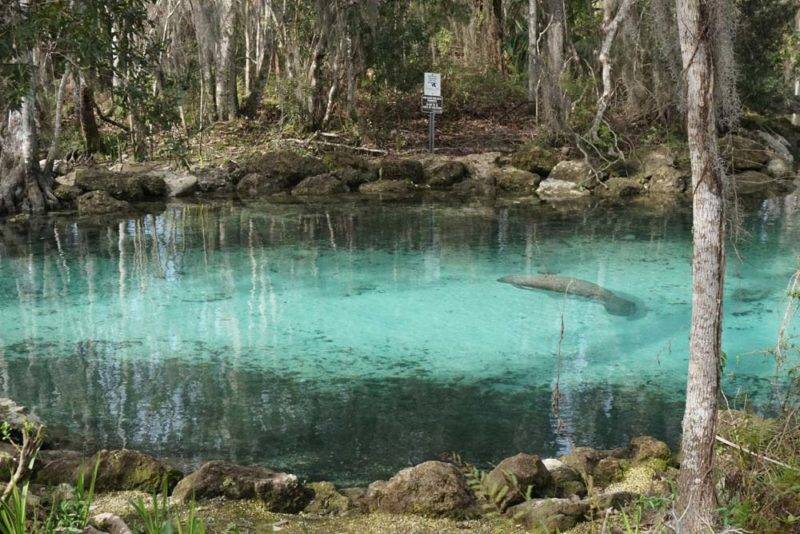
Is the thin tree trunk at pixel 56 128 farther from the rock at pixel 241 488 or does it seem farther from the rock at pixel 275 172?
the rock at pixel 241 488

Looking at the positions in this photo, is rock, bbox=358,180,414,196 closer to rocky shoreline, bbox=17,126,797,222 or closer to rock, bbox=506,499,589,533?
rocky shoreline, bbox=17,126,797,222

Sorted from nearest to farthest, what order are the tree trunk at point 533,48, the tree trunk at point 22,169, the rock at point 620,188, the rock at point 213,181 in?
the tree trunk at point 22,169, the rock at point 620,188, the rock at point 213,181, the tree trunk at point 533,48

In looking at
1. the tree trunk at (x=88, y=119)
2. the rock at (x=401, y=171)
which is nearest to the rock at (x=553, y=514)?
the rock at (x=401, y=171)

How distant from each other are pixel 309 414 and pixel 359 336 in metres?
2.34

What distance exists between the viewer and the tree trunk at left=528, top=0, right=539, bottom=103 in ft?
72.0

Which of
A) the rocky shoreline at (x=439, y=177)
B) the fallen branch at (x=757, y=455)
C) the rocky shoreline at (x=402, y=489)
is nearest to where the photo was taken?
the fallen branch at (x=757, y=455)

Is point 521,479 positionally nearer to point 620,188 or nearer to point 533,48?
point 620,188

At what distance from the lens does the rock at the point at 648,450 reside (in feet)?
20.0

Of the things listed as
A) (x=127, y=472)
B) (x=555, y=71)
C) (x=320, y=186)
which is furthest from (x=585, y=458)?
(x=555, y=71)

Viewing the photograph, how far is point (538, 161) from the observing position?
20906 mm

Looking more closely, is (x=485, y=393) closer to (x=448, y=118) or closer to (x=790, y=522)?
(x=790, y=522)

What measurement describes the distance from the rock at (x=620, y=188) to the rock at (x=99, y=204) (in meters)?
9.84

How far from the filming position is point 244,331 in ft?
32.5

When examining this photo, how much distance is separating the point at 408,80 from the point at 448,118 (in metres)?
2.27
